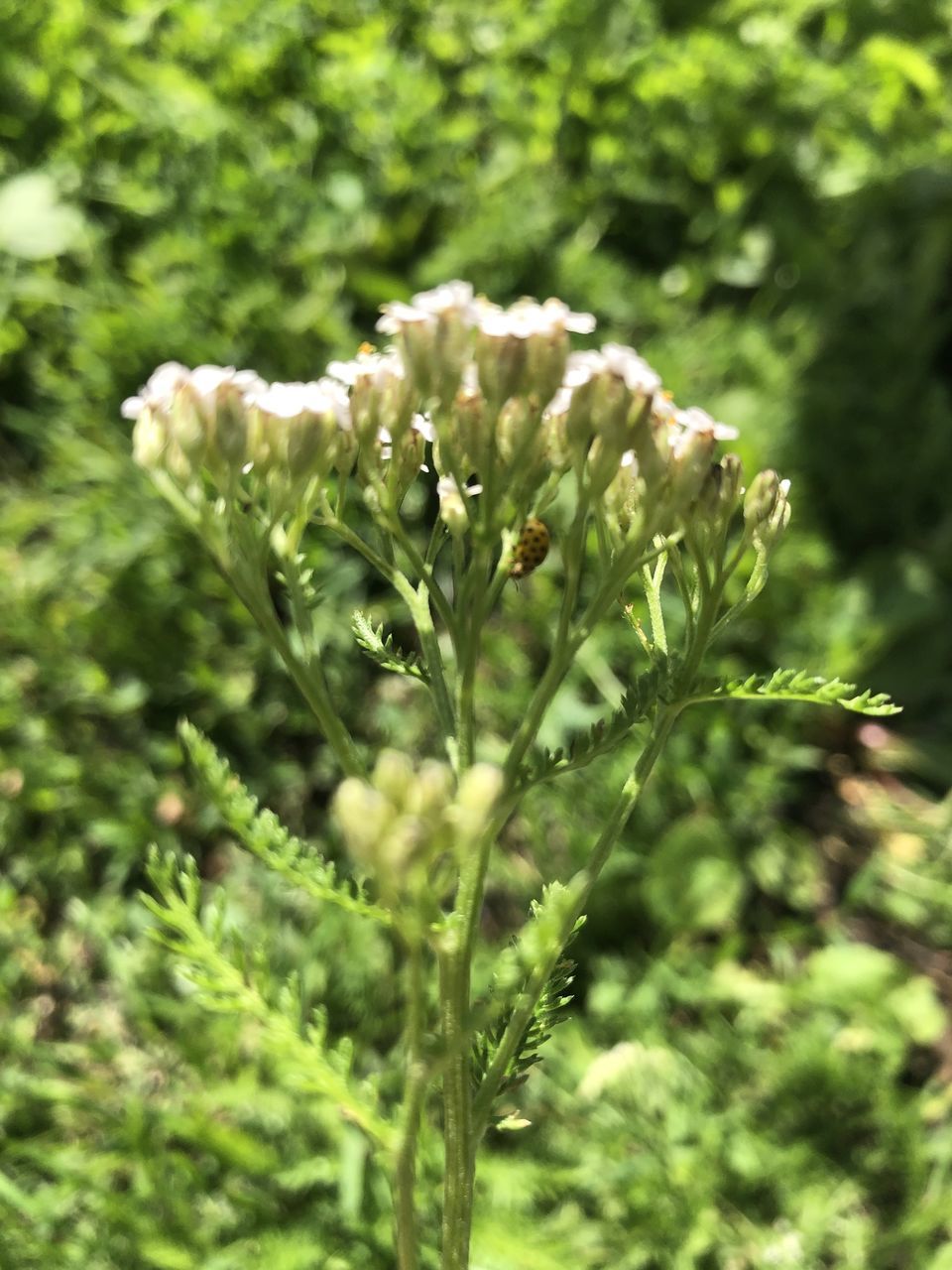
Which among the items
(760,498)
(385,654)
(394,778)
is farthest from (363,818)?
(760,498)

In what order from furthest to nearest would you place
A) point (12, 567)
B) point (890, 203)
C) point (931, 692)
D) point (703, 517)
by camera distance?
1. point (890, 203)
2. point (931, 692)
3. point (12, 567)
4. point (703, 517)

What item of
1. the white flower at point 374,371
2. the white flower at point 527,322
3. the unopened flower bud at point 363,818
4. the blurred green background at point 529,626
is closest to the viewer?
the unopened flower bud at point 363,818

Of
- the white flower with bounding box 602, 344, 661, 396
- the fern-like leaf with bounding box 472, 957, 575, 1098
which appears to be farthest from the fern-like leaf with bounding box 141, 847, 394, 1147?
the white flower with bounding box 602, 344, 661, 396

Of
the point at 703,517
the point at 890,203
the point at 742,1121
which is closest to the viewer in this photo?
the point at 703,517

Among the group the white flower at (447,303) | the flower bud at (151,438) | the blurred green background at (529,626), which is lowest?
the blurred green background at (529,626)

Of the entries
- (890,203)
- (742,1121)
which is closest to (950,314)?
(890,203)

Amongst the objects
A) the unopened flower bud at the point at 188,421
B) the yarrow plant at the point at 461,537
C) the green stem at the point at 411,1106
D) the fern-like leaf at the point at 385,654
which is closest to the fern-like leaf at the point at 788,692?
the yarrow plant at the point at 461,537

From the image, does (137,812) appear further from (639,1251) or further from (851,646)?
(851,646)

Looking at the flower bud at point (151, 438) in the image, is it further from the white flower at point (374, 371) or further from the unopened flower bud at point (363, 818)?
the unopened flower bud at point (363, 818)
